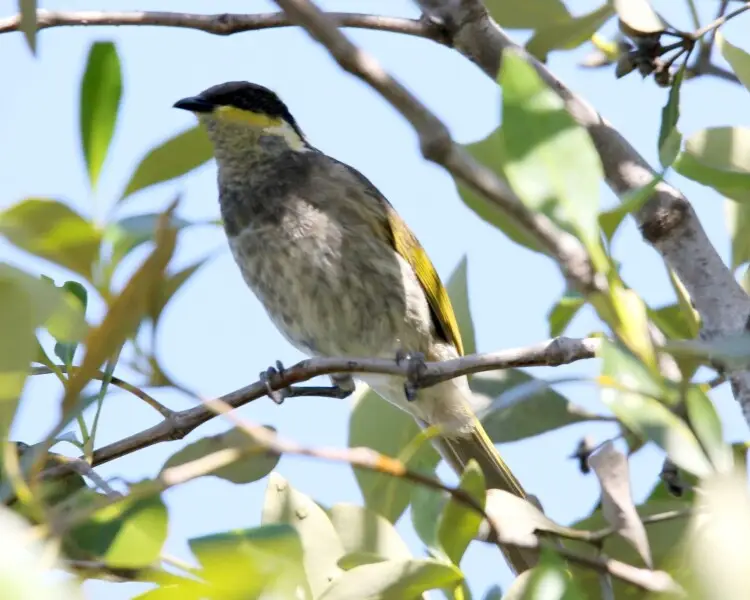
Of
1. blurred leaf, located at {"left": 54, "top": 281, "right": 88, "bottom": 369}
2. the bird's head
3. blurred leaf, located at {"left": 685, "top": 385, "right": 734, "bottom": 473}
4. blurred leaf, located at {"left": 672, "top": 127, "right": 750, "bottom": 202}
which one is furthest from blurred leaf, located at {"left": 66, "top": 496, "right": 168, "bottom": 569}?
the bird's head

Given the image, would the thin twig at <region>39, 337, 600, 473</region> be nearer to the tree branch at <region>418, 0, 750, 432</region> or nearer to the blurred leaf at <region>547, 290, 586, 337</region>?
the tree branch at <region>418, 0, 750, 432</region>

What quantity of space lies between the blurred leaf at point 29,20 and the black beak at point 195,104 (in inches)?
91.9

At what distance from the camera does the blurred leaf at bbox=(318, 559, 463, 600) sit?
3.27 ft

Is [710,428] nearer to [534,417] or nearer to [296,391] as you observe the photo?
[534,417]

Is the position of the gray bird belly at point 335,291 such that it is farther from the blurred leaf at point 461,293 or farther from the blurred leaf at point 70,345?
the blurred leaf at point 70,345

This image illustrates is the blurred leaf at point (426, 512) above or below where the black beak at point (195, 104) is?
below

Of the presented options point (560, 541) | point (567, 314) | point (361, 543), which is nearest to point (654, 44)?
point (567, 314)

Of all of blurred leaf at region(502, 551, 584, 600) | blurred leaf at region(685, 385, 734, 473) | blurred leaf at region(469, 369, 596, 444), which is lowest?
blurred leaf at region(502, 551, 584, 600)

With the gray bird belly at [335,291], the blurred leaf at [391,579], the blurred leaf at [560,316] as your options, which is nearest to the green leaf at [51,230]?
the blurred leaf at [391,579]

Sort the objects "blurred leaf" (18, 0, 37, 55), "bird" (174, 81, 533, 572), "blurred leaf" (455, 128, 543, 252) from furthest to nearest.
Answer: "bird" (174, 81, 533, 572) → "blurred leaf" (455, 128, 543, 252) → "blurred leaf" (18, 0, 37, 55)

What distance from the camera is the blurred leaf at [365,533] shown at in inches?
46.9

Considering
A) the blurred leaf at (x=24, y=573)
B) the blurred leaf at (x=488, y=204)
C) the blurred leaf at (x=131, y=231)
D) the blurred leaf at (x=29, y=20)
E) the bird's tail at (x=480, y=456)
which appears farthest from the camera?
the bird's tail at (x=480, y=456)

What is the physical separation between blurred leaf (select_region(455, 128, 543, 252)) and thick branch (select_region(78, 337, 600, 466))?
5.7 inches

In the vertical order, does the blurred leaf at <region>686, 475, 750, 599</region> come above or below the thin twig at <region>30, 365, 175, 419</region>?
below
